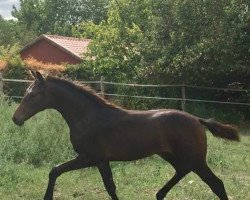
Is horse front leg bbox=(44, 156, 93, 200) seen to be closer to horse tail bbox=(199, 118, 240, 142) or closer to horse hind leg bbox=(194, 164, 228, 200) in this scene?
horse hind leg bbox=(194, 164, 228, 200)

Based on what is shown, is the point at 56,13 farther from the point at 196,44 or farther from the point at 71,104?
the point at 71,104

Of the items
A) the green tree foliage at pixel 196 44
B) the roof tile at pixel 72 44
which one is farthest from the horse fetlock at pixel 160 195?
the roof tile at pixel 72 44

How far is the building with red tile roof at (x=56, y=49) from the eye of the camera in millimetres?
33594

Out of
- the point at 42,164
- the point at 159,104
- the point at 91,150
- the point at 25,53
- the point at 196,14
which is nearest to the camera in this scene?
the point at 91,150

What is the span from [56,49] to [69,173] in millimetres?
27417

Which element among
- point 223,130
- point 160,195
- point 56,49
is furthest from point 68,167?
point 56,49

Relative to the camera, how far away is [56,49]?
35188mm

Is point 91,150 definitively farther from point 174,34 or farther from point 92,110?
point 174,34

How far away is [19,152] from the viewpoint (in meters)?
9.04

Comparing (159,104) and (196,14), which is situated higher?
(196,14)

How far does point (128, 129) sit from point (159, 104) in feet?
38.5

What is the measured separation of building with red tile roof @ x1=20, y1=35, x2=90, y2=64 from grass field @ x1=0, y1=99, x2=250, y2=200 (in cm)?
2243

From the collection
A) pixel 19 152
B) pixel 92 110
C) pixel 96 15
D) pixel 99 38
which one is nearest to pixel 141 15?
pixel 99 38

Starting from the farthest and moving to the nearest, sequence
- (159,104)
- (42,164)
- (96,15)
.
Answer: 1. (96,15)
2. (159,104)
3. (42,164)
